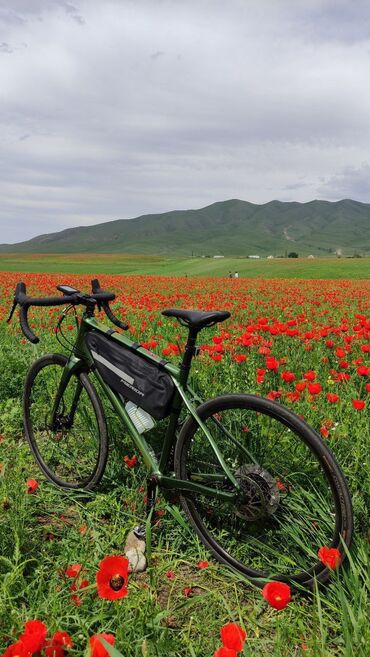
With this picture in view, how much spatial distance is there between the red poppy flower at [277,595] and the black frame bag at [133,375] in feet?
4.59

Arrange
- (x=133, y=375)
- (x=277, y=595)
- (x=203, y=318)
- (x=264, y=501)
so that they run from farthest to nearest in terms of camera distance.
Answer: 1. (x=133, y=375)
2. (x=203, y=318)
3. (x=264, y=501)
4. (x=277, y=595)

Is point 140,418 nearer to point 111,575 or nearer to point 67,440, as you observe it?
point 67,440

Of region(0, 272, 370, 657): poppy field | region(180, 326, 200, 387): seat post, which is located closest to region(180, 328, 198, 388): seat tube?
region(180, 326, 200, 387): seat post

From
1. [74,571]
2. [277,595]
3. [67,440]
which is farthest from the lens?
[67,440]

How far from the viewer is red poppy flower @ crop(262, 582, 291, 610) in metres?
1.68

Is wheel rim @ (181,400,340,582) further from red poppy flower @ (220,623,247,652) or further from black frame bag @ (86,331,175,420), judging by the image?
red poppy flower @ (220,623,247,652)

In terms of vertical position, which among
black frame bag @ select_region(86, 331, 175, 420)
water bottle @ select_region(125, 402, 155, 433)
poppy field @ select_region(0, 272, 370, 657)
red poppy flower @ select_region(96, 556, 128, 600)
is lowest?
poppy field @ select_region(0, 272, 370, 657)

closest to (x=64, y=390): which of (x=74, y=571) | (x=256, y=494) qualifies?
(x=74, y=571)

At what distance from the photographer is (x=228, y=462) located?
9.99 ft

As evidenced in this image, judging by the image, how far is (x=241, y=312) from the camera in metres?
11.6

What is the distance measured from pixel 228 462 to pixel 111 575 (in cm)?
143

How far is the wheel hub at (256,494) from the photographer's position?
104 inches

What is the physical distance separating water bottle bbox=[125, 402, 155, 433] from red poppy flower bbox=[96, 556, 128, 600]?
1409 millimetres

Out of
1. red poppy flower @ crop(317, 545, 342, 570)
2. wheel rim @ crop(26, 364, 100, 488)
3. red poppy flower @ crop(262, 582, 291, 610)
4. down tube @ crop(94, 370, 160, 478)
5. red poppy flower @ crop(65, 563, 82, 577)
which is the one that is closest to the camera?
red poppy flower @ crop(262, 582, 291, 610)
